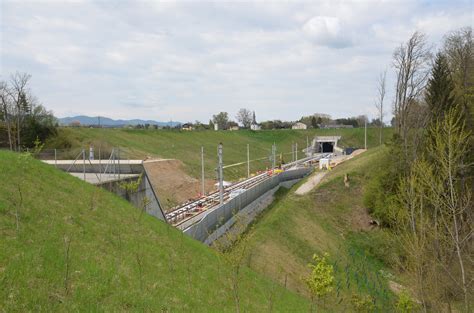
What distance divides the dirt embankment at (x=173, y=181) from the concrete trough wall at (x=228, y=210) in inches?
338

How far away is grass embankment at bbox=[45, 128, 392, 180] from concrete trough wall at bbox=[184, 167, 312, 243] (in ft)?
39.4

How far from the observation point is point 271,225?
2900 centimetres

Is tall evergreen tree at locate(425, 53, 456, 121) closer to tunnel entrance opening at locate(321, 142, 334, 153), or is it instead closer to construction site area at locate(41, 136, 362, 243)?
construction site area at locate(41, 136, 362, 243)

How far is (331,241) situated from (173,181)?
22.2 m

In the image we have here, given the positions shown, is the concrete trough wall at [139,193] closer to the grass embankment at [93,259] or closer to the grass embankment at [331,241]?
the grass embankment at [93,259]

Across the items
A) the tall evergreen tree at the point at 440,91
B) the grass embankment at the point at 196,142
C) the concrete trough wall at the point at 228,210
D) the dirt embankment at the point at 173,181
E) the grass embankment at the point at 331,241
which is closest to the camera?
the concrete trough wall at the point at 228,210

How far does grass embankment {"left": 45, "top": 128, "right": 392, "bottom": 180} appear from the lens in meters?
56.9

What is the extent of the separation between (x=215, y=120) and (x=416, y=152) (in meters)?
123

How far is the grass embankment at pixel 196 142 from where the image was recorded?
56925mm

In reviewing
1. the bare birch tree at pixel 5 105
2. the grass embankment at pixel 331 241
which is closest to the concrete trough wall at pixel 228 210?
the grass embankment at pixel 331 241

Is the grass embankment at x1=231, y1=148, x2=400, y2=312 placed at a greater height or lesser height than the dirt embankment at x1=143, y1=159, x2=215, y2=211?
lesser

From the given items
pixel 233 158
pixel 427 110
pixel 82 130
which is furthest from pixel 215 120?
pixel 427 110

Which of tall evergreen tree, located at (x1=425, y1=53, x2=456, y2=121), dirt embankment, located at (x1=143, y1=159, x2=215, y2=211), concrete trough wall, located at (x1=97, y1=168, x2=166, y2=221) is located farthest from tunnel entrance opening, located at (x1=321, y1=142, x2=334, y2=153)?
concrete trough wall, located at (x1=97, y1=168, x2=166, y2=221)

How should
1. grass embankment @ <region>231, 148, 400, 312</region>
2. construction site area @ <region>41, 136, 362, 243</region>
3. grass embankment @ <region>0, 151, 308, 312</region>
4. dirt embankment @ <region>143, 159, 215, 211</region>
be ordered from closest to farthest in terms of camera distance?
grass embankment @ <region>0, 151, 308, 312</region>, construction site area @ <region>41, 136, 362, 243</region>, grass embankment @ <region>231, 148, 400, 312</region>, dirt embankment @ <region>143, 159, 215, 211</region>
